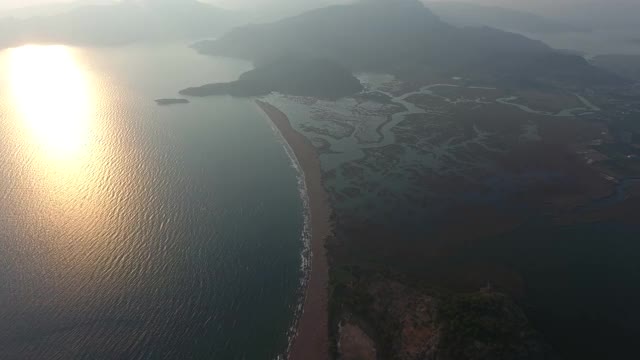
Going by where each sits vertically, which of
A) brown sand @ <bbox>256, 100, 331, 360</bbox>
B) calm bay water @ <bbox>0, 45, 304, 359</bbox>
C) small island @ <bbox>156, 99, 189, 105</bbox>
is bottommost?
brown sand @ <bbox>256, 100, 331, 360</bbox>

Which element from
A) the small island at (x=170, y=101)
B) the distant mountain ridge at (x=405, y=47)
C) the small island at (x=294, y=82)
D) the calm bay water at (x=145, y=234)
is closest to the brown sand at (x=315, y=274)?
the calm bay water at (x=145, y=234)

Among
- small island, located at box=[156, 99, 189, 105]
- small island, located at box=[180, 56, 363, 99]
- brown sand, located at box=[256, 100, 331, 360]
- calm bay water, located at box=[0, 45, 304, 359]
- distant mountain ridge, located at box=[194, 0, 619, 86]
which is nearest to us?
brown sand, located at box=[256, 100, 331, 360]

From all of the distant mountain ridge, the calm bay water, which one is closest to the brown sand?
the calm bay water

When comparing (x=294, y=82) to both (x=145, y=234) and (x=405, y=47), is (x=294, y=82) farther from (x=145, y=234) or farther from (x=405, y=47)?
(x=145, y=234)

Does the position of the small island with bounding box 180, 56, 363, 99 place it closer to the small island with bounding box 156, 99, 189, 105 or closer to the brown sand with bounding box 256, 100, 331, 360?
the small island with bounding box 156, 99, 189, 105

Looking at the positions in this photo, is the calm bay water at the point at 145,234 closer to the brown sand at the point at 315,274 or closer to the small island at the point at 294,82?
the brown sand at the point at 315,274

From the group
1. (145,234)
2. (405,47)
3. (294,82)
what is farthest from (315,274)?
(405,47)
